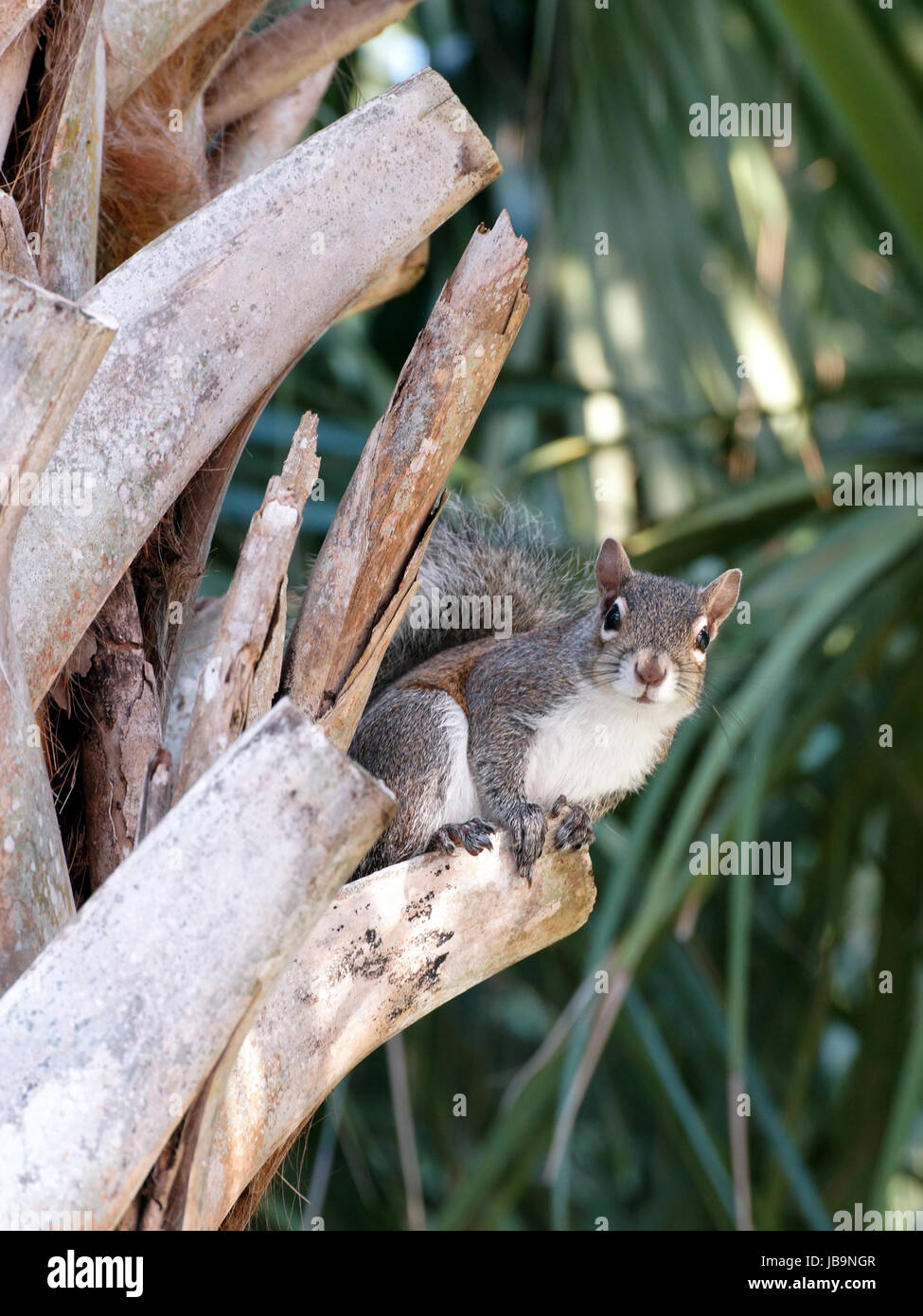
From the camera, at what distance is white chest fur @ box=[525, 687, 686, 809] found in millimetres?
1475

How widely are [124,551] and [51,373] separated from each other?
214 millimetres

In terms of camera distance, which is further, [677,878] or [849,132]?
[677,878]

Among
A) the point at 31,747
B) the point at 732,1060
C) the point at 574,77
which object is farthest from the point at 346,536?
the point at 574,77

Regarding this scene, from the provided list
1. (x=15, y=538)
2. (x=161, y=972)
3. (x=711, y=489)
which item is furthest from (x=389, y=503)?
(x=711, y=489)

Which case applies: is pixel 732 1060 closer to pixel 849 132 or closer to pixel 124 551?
pixel 124 551

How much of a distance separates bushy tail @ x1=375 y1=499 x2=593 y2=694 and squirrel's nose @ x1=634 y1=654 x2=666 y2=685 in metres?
0.30

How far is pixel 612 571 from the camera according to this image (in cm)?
144

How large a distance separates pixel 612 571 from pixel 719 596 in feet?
0.39

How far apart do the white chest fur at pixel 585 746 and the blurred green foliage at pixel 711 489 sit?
0.19 ft

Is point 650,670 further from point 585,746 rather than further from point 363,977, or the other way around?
point 363,977

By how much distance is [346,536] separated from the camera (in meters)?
0.96

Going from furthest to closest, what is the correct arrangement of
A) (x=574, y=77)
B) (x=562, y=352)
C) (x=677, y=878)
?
(x=562, y=352) < (x=574, y=77) < (x=677, y=878)

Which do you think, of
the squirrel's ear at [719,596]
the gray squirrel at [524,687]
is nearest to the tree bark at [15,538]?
the gray squirrel at [524,687]

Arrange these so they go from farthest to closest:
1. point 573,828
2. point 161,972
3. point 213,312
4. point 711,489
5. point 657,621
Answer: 1. point 711,489
2. point 657,621
3. point 573,828
4. point 213,312
5. point 161,972
